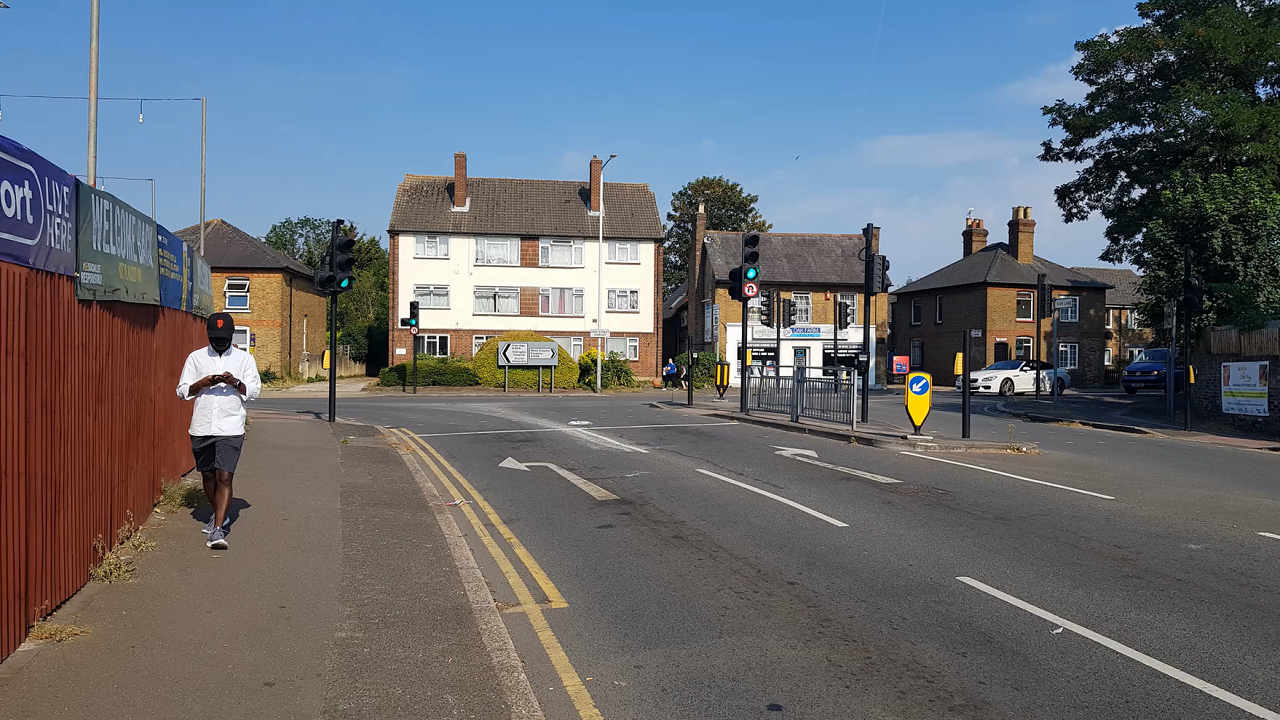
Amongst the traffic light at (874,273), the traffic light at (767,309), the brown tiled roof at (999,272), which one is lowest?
the traffic light at (874,273)

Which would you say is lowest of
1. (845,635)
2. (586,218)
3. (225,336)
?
(845,635)

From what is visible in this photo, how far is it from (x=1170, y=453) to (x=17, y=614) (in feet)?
57.0

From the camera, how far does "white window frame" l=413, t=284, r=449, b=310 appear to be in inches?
1829

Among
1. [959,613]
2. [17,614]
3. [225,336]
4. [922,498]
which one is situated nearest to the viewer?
[17,614]

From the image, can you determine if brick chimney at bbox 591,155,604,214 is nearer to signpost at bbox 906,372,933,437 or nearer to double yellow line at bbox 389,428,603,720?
signpost at bbox 906,372,933,437

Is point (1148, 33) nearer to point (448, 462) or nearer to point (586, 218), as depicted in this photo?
point (586, 218)

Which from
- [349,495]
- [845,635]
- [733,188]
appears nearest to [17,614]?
[845,635]

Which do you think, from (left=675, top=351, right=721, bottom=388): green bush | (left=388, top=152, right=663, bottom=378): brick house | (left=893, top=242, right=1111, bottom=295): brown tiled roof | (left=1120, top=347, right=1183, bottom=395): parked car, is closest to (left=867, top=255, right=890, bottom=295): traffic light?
(left=1120, top=347, right=1183, bottom=395): parked car

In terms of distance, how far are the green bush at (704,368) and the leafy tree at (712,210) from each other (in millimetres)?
26343

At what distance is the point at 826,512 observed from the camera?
9.72m

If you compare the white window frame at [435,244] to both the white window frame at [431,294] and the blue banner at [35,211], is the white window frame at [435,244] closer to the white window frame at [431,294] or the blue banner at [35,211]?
the white window frame at [431,294]

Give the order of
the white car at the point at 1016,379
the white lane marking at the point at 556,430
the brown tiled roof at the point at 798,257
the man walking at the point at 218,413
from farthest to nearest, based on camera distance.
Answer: the brown tiled roof at the point at 798,257 < the white car at the point at 1016,379 < the white lane marking at the point at 556,430 < the man walking at the point at 218,413

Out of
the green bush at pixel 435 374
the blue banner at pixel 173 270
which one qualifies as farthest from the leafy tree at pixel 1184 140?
the green bush at pixel 435 374

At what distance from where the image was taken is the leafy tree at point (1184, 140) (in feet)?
77.4
